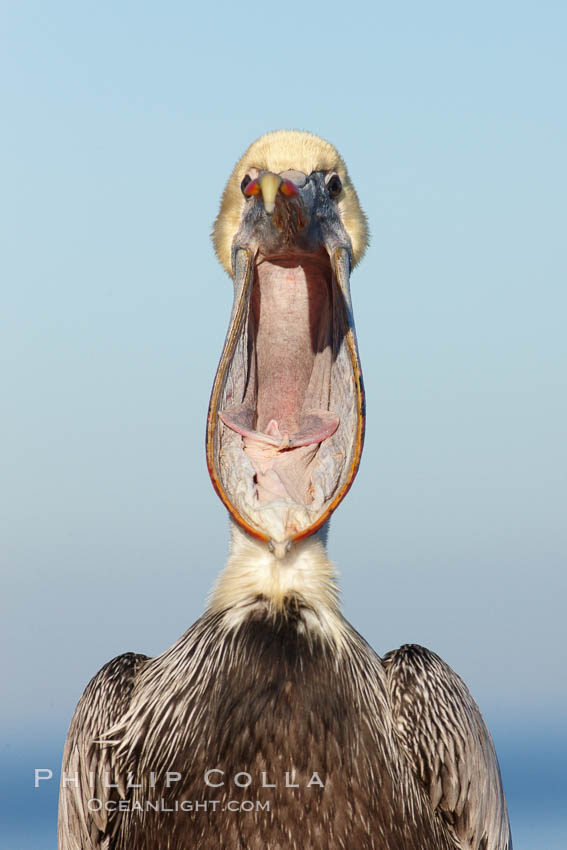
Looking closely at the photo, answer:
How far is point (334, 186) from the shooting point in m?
6.13

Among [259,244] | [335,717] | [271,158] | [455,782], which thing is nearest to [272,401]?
[259,244]

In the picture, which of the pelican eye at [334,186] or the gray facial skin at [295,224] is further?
the pelican eye at [334,186]

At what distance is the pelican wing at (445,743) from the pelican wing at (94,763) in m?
1.28

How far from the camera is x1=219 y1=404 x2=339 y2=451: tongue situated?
17.9ft

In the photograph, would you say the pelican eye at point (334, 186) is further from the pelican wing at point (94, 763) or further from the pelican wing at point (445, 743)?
the pelican wing at point (94, 763)

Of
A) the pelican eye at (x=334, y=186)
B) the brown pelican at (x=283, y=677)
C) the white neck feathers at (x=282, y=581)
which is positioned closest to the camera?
the brown pelican at (x=283, y=677)

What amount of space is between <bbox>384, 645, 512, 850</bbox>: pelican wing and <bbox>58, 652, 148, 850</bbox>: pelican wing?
1.28 meters

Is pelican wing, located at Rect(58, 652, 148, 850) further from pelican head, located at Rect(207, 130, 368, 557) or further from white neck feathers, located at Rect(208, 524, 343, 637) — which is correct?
pelican head, located at Rect(207, 130, 368, 557)

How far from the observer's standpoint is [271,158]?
5.84 meters

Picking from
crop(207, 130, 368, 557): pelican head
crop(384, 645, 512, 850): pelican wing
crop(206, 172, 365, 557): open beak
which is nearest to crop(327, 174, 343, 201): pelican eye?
crop(207, 130, 368, 557): pelican head

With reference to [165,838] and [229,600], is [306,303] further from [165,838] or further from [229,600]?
[165,838]

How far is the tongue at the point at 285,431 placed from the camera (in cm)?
545

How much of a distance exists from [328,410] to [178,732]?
1.59m

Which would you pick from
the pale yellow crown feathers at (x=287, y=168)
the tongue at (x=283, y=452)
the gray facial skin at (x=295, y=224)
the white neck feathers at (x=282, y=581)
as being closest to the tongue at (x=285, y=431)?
the tongue at (x=283, y=452)
